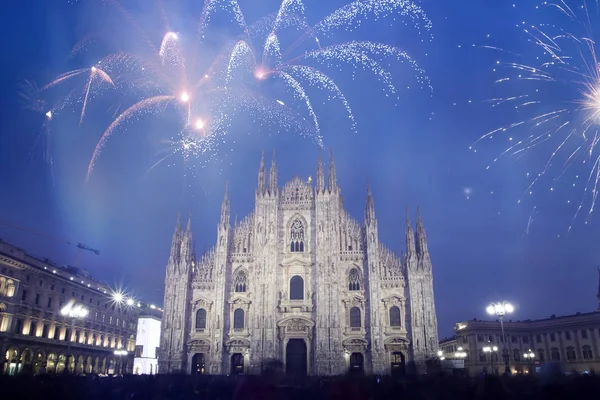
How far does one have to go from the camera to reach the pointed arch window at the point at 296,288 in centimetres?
5016

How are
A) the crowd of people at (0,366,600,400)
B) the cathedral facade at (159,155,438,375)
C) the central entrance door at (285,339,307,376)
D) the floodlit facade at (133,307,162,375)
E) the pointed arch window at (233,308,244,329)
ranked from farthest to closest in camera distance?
the floodlit facade at (133,307,162,375) → the pointed arch window at (233,308,244,329) → the central entrance door at (285,339,307,376) → the cathedral facade at (159,155,438,375) → the crowd of people at (0,366,600,400)

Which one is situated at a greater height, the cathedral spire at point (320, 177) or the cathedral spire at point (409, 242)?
the cathedral spire at point (320, 177)

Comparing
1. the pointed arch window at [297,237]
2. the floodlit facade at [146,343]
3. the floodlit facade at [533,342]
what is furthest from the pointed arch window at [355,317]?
the floodlit facade at [146,343]

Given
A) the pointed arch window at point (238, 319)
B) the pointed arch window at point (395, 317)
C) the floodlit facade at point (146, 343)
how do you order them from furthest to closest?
the floodlit facade at point (146, 343), the pointed arch window at point (238, 319), the pointed arch window at point (395, 317)

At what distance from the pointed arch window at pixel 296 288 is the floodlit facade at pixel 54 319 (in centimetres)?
2046

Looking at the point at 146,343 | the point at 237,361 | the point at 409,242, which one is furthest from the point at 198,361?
the point at 146,343

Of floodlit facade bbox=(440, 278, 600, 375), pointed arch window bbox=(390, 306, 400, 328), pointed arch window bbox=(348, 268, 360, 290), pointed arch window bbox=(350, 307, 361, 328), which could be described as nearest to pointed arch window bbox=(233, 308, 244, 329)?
pointed arch window bbox=(350, 307, 361, 328)

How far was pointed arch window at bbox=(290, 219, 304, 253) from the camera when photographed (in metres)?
51.6

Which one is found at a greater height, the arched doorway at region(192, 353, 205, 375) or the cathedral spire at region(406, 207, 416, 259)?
the cathedral spire at region(406, 207, 416, 259)

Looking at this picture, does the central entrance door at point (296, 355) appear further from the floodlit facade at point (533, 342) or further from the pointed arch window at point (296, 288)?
the floodlit facade at point (533, 342)

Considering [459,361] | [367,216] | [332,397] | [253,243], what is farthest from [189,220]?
[332,397]

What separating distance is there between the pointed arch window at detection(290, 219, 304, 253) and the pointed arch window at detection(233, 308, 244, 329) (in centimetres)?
869

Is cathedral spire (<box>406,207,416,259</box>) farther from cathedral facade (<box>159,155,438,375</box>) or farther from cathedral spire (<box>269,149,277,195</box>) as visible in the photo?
cathedral spire (<box>269,149,277,195</box>)

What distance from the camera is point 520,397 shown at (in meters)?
10.3
